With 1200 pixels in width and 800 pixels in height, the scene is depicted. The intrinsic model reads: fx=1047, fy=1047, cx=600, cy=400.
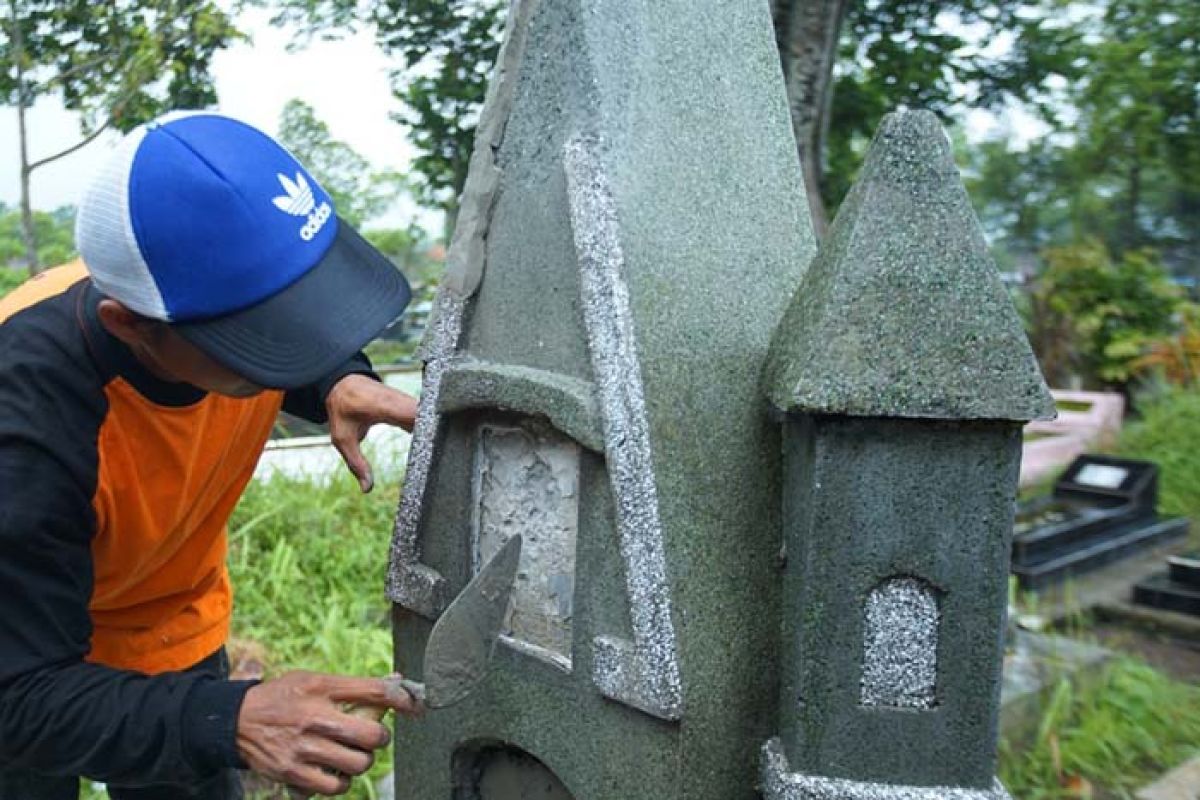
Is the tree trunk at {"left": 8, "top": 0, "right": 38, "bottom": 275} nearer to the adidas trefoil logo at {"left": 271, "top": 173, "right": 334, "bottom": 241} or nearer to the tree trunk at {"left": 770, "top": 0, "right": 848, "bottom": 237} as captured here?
the tree trunk at {"left": 770, "top": 0, "right": 848, "bottom": 237}

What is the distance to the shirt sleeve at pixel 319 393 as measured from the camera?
2238 millimetres

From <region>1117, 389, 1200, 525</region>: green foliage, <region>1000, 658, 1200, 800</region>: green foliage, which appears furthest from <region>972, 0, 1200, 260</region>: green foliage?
<region>1000, 658, 1200, 800</region>: green foliage

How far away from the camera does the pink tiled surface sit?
847 centimetres

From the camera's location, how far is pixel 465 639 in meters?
1.82

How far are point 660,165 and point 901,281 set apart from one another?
0.53m

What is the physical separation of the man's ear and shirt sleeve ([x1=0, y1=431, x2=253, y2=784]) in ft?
0.68

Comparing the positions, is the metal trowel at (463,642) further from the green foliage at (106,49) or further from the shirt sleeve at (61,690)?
the green foliage at (106,49)

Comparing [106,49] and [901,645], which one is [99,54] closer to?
[106,49]

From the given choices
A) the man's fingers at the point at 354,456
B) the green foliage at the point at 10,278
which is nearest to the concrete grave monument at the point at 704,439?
the man's fingers at the point at 354,456

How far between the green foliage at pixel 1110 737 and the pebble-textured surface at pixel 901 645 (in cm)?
204

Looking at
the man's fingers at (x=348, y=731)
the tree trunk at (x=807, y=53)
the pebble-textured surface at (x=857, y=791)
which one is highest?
the tree trunk at (x=807, y=53)

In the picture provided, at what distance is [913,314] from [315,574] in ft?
13.5

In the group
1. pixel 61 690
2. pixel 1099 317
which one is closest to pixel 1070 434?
pixel 1099 317

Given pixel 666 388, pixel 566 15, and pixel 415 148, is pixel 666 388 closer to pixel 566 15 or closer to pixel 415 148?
pixel 566 15
